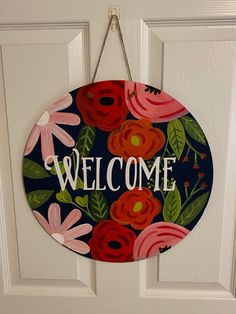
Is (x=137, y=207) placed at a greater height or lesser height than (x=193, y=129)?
lesser

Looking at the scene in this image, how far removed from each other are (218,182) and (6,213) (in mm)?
439

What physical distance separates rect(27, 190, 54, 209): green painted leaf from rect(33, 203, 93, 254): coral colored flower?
0.02m

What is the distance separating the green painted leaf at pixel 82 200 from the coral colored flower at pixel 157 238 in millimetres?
127

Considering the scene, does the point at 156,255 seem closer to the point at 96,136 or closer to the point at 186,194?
A: the point at 186,194

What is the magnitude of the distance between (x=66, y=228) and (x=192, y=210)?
0.83 feet

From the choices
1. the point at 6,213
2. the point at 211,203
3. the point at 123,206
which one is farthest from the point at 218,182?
the point at 6,213

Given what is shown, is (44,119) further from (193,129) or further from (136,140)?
(193,129)

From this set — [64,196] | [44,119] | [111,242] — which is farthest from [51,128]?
[111,242]

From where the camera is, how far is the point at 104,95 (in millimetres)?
577

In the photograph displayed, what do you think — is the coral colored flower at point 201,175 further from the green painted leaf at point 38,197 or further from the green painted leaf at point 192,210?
the green painted leaf at point 38,197

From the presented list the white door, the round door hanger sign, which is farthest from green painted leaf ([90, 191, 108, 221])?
the white door

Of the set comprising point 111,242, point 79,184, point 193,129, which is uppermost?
point 193,129

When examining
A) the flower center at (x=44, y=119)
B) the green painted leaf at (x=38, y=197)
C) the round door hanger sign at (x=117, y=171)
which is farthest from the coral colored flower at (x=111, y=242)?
the flower center at (x=44, y=119)

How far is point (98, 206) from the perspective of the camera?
24.4 inches
